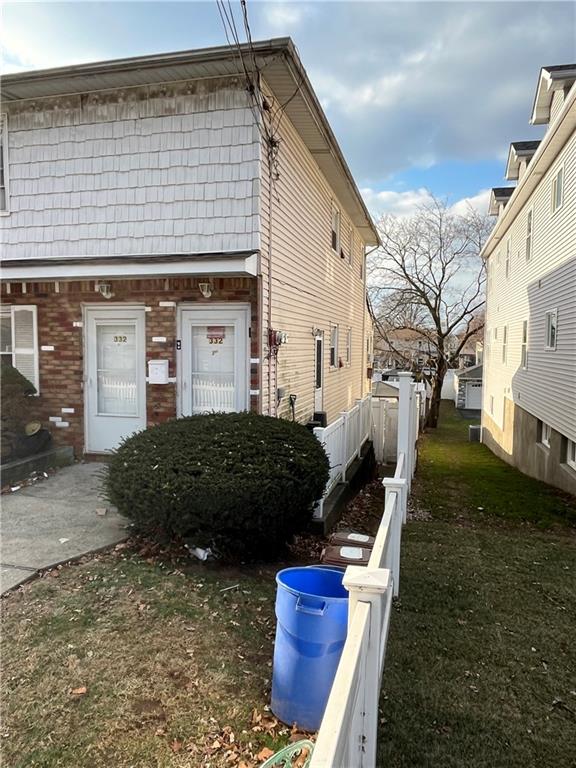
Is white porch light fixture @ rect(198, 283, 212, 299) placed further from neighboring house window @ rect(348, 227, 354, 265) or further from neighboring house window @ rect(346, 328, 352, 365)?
neighboring house window @ rect(348, 227, 354, 265)

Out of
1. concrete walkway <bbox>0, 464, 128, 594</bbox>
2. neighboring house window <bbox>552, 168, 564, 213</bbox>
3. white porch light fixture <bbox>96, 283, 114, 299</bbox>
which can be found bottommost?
concrete walkway <bbox>0, 464, 128, 594</bbox>

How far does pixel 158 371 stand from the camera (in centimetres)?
739

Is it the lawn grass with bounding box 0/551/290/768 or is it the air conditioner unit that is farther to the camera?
the air conditioner unit

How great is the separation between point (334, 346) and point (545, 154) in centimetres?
629

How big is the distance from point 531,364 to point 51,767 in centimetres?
1377

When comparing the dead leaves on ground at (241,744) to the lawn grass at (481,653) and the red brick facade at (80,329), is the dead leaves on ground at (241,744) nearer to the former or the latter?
the lawn grass at (481,653)

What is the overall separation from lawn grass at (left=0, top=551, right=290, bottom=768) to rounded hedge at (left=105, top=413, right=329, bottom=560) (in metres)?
0.37

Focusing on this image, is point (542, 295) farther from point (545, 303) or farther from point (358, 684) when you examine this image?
point (358, 684)

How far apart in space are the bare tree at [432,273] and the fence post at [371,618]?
24929mm

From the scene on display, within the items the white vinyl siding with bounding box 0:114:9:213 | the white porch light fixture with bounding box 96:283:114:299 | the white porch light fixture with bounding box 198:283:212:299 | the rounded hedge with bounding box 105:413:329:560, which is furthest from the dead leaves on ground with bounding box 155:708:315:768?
the white vinyl siding with bounding box 0:114:9:213

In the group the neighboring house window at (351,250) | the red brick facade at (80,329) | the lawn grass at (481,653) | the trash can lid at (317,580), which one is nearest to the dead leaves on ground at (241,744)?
the lawn grass at (481,653)

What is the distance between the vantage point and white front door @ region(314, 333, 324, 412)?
34.6 feet

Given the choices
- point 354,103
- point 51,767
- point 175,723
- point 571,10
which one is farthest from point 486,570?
point 571,10

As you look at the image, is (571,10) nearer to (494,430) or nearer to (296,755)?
(296,755)
